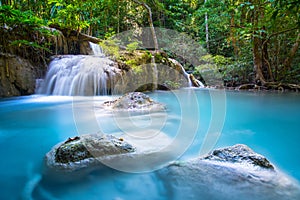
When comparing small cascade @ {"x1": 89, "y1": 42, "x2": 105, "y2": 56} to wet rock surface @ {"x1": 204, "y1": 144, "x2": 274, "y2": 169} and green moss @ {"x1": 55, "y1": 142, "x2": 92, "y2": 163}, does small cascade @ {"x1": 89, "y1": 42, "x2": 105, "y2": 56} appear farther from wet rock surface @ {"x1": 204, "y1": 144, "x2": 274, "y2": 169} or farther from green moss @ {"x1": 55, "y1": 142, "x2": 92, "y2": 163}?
wet rock surface @ {"x1": 204, "y1": 144, "x2": 274, "y2": 169}

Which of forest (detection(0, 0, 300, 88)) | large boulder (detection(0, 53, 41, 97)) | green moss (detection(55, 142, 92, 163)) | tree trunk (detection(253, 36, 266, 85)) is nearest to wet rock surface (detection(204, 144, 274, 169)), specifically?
green moss (detection(55, 142, 92, 163))

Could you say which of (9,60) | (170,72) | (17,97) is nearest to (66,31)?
(9,60)

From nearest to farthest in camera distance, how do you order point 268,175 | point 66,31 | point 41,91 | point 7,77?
point 268,175
point 7,77
point 41,91
point 66,31

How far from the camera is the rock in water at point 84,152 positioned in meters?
1.62

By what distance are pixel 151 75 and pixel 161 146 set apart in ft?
20.9

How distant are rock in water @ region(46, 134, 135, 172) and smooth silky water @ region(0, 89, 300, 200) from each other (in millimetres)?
114

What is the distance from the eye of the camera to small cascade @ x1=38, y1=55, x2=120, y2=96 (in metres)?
6.51

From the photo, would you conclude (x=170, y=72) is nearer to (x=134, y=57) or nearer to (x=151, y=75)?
(x=151, y=75)

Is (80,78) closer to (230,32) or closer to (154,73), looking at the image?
(154,73)

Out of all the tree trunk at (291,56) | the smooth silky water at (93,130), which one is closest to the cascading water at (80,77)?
the smooth silky water at (93,130)

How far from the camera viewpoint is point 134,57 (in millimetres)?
7859

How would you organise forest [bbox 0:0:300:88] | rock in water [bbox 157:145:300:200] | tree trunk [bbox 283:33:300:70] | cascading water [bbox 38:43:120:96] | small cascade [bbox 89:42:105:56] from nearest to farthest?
rock in water [bbox 157:145:300:200], forest [bbox 0:0:300:88], cascading water [bbox 38:43:120:96], tree trunk [bbox 283:33:300:70], small cascade [bbox 89:42:105:56]

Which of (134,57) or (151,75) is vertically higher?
(134,57)

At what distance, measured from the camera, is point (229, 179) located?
1.44m
